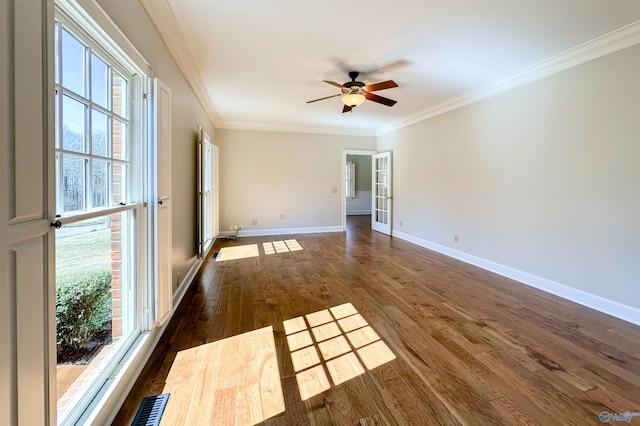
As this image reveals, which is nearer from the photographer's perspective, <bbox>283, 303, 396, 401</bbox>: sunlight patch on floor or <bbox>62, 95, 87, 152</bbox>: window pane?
<bbox>62, 95, 87, 152</bbox>: window pane

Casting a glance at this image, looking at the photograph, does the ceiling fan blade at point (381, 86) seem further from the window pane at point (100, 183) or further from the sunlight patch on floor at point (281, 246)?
the sunlight patch on floor at point (281, 246)

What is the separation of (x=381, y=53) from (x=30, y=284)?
10.5 feet

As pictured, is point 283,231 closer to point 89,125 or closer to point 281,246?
point 281,246

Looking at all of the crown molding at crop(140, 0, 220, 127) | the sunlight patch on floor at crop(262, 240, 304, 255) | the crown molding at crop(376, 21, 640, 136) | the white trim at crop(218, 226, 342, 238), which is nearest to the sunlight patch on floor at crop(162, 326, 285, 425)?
the crown molding at crop(140, 0, 220, 127)

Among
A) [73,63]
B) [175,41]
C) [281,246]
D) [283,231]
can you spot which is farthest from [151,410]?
[283,231]

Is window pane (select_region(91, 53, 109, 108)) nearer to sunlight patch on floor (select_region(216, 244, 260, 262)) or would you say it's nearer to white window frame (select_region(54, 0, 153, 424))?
white window frame (select_region(54, 0, 153, 424))

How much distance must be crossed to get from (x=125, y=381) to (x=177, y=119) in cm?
232

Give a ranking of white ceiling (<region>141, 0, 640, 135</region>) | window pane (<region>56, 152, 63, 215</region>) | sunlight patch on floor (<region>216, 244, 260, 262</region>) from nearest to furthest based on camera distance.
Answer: window pane (<region>56, 152, 63, 215</region>), white ceiling (<region>141, 0, 640, 135</region>), sunlight patch on floor (<region>216, 244, 260, 262</region>)

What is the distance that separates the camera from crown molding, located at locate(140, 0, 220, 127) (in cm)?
205

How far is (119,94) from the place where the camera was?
1.75 m

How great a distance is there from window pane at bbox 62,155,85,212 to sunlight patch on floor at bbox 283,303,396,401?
1548 mm

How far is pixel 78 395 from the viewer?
133 cm

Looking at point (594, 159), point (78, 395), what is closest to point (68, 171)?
point (78, 395)

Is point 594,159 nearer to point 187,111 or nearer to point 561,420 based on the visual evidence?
point 561,420
